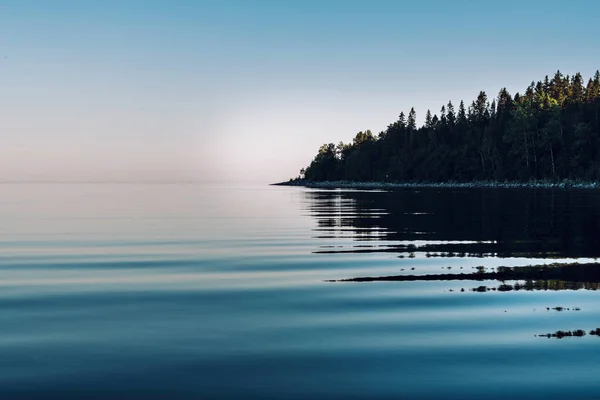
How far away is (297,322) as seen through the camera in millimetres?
10672

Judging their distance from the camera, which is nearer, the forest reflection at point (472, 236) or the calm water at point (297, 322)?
the calm water at point (297, 322)

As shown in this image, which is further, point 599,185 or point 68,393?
point 599,185

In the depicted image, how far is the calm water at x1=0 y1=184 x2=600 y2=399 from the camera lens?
750cm

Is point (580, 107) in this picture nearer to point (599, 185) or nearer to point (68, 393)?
point (599, 185)

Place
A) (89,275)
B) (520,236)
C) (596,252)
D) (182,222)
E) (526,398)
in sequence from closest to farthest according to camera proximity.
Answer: (526,398)
(89,275)
(596,252)
(520,236)
(182,222)

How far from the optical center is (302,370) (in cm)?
796

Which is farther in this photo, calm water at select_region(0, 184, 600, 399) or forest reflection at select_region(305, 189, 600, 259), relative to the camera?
→ forest reflection at select_region(305, 189, 600, 259)

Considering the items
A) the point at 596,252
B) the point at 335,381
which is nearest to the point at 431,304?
the point at 335,381

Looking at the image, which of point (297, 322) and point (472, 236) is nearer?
point (297, 322)

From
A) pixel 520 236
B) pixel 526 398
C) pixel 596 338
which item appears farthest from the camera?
pixel 520 236

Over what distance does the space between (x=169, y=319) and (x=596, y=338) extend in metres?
7.05

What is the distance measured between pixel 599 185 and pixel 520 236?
128 m

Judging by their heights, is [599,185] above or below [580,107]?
below

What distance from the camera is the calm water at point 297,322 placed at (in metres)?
7.50
